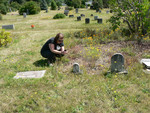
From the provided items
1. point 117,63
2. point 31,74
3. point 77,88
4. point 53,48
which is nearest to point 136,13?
point 117,63

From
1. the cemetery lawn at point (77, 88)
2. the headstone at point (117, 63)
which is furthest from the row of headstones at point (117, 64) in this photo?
the cemetery lawn at point (77, 88)

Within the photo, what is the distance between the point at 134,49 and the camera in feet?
20.6

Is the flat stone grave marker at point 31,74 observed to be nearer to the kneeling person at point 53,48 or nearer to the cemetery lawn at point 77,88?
the cemetery lawn at point 77,88

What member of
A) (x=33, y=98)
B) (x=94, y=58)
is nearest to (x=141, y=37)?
(x=94, y=58)

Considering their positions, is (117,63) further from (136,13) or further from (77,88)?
(136,13)

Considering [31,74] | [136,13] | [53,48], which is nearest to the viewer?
[31,74]

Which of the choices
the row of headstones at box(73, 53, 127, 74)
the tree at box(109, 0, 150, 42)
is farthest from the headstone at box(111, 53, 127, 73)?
the tree at box(109, 0, 150, 42)

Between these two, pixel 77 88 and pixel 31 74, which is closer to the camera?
pixel 77 88

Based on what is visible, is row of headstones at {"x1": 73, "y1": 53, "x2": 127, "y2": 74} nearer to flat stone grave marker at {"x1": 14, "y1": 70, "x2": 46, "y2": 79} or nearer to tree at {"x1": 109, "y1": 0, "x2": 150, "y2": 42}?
flat stone grave marker at {"x1": 14, "y1": 70, "x2": 46, "y2": 79}

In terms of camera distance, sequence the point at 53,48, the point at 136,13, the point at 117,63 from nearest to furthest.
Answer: the point at 117,63 → the point at 53,48 → the point at 136,13

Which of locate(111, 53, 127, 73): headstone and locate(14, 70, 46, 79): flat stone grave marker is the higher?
locate(111, 53, 127, 73): headstone

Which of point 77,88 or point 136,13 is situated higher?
point 136,13

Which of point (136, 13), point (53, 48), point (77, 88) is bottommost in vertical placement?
point (77, 88)

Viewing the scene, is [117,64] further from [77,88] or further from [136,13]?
[136,13]
